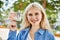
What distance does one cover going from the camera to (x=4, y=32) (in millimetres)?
1410

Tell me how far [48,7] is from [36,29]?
0.73 feet

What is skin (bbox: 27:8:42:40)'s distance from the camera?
1355 millimetres

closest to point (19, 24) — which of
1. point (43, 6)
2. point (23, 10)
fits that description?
point (23, 10)

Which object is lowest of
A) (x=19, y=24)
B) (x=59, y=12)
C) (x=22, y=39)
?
(x=22, y=39)

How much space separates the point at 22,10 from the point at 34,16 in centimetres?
12

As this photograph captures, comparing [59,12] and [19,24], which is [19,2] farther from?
[59,12]

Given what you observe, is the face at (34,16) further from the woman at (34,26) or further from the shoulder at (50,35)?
the shoulder at (50,35)

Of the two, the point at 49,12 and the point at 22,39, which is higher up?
the point at 49,12

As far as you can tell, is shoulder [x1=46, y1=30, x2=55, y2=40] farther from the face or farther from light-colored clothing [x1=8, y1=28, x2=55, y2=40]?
the face

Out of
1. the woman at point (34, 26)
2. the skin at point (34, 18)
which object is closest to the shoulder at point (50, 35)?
the woman at point (34, 26)

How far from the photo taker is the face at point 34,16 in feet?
4.44

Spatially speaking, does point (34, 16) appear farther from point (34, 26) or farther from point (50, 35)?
point (50, 35)

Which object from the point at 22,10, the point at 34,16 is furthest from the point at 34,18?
the point at 22,10

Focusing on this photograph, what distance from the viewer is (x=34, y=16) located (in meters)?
1.36
